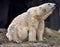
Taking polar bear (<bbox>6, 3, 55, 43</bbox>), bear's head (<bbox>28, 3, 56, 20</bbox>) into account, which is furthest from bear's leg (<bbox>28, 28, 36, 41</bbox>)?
bear's head (<bbox>28, 3, 56, 20</bbox>)

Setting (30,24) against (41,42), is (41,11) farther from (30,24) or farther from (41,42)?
(41,42)

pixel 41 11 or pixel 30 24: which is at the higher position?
pixel 41 11

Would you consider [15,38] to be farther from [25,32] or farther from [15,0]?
[15,0]

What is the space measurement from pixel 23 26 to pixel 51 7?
1173 millimetres

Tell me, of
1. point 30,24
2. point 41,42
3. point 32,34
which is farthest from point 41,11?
point 41,42

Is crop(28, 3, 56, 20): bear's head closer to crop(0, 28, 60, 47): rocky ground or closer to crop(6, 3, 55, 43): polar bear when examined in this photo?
crop(6, 3, 55, 43): polar bear

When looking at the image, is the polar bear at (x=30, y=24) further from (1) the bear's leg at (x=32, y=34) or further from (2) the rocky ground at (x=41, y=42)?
(2) the rocky ground at (x=41, y=42)

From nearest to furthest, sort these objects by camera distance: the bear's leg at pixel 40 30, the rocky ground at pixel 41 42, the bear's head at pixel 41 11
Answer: the rocky ground at pixel 41 42
the bear's head at pixel 41 11
the bear's leg at pixel 40 30

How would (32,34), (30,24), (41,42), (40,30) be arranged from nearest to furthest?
(41,42) < (30,24) < (32,34) < (40,30)

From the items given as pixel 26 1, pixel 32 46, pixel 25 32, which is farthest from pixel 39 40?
pixel 26 1

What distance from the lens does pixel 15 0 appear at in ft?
59.3

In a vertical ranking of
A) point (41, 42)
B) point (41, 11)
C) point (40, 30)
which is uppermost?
point (41, 11)

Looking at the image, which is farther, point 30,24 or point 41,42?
point 30,24

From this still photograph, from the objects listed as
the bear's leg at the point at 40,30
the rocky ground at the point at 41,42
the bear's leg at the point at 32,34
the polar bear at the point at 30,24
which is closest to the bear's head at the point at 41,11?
the polar bear at the point at 30,24
